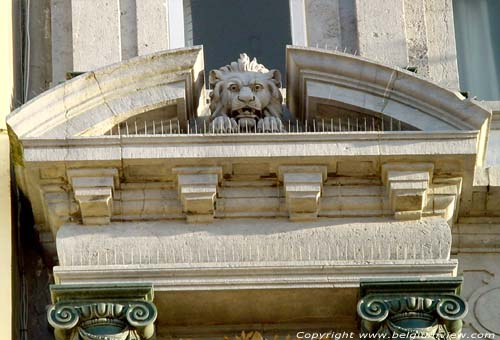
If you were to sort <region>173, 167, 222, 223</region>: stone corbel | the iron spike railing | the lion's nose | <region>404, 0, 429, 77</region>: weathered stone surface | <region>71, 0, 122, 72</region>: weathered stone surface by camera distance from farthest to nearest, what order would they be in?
1. <region>404, 0, 429, 77</region>: weathered stone surface
2. <region>71, 0, 122, 72</region>: weathered stone surface
3. the lion's nose
4. the iron spike railing
5. <region>173, 167, 222, 223</region>: stone corbel

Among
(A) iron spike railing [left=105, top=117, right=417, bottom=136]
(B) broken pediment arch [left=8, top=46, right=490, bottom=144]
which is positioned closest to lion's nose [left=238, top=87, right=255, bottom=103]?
(A) iron spike railing [left=105, top=117, right=417, bottom=136]

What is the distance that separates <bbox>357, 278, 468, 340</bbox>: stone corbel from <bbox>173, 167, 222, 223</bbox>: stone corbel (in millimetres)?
1291

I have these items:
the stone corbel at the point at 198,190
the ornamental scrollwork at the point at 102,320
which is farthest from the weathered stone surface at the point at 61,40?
the ornamental scrollwork at the point at 102,320

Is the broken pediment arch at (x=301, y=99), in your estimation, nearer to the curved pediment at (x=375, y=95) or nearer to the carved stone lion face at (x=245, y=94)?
the curved pediment at (x=375, y=95)

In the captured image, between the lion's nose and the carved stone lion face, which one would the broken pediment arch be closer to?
the carved stone lion face

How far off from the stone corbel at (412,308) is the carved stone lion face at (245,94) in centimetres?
168

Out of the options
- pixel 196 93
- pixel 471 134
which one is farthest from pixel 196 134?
pixel 471 134

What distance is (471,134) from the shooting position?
681 inches

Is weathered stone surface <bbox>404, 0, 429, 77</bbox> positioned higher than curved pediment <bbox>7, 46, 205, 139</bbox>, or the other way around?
weathered stone surface <bbox>404, 0, 429, 77</bbox>

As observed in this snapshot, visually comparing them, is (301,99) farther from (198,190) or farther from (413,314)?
(413,314)

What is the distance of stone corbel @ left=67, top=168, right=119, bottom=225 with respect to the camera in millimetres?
17172

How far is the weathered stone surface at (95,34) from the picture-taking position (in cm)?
1873

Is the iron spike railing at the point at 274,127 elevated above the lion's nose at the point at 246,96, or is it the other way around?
the lion's nose at the point at 246,96

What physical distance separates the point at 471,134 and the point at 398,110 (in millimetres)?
605
